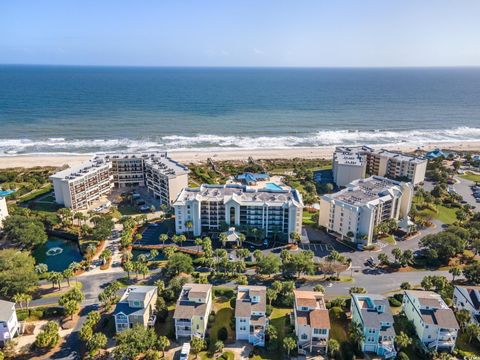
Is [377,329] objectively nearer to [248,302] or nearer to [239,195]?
[248,302]

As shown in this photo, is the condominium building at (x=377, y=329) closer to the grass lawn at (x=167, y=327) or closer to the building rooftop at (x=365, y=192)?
the grass lawn at (x=167, y=327)

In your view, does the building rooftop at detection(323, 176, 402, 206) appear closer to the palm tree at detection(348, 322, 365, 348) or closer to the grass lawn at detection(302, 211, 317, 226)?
the grass lawn at detection(302, 211, 317, 226)

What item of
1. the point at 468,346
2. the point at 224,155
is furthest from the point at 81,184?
the point at 468,346

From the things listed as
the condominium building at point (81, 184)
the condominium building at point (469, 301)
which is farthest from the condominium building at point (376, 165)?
the condominium building at point (81, 184)

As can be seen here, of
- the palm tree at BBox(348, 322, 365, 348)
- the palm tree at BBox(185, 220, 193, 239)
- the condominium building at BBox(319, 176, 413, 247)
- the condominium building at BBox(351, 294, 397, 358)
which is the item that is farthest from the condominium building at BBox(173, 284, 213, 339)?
the condominium building at BBox(319, 176, 413, 247)

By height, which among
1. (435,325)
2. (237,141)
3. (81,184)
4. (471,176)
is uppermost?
(81,184)
